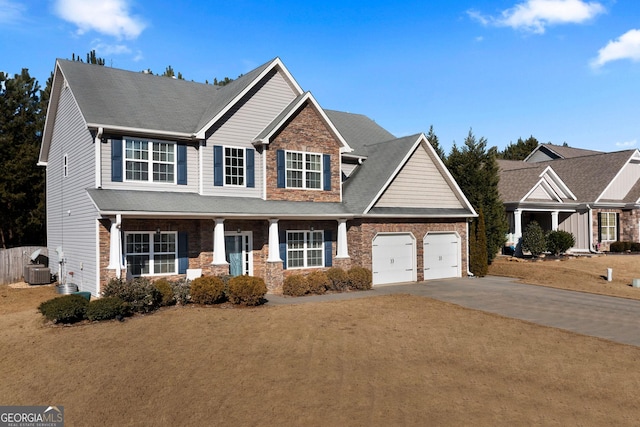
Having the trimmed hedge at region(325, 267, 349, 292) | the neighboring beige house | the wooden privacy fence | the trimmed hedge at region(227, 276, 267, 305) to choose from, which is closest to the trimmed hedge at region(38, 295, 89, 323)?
the trimmed hedge at region(227, 276, 267, 305)

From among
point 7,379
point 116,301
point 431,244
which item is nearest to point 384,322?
point 116,301

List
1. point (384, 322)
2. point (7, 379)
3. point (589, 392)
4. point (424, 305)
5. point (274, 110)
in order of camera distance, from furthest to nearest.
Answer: point (274, 110) → point (424, 305) → point (384, 322) → point (7, 379) → point (589, 392)

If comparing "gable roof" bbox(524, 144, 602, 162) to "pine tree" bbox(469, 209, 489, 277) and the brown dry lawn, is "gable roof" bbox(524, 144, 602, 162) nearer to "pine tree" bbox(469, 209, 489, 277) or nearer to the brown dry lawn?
"pine tree" bbox(469, 209, 489, 277)

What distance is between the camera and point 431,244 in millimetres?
23984

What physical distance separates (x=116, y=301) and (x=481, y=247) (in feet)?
60.8

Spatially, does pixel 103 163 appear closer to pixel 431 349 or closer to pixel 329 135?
pixel 329 135

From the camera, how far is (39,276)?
2269cm

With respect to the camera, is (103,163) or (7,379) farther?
(103,163)

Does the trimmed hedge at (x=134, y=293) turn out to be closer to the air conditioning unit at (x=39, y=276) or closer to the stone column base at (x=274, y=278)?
the stone column base at (x=274, y=278)

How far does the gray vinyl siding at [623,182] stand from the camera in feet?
118

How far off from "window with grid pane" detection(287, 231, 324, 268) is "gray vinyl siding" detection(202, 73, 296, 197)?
2.56 metres

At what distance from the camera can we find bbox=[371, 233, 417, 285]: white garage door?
72.4ft

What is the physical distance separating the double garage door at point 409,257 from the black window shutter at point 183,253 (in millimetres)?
8499

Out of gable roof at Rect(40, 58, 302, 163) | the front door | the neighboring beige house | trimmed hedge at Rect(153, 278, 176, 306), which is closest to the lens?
trimmed hedge at Rect(153, 278, 176, 306)
